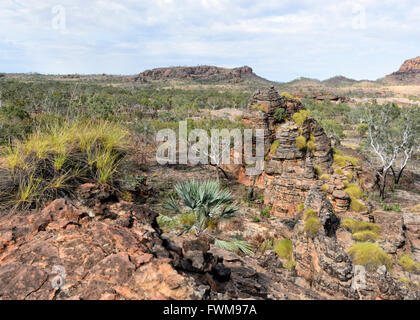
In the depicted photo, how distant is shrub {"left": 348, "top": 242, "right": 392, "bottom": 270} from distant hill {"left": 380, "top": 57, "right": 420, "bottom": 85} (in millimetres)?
200205

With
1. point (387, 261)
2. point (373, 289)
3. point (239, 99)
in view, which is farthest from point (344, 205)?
point (239, 99)

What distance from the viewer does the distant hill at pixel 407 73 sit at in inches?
6486

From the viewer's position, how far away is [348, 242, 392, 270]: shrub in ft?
20.0

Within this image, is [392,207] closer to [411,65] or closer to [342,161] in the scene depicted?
[342,161]

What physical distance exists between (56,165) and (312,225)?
753cm

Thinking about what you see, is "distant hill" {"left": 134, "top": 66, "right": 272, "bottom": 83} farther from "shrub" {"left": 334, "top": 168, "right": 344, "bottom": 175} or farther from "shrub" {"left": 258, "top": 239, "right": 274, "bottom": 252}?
"shrub" {"left": 258, "top": 239, "right": 274, "bottom": 252}

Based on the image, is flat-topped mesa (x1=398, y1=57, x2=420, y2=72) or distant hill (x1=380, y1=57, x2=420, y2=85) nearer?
distant hill (x1=380, y1=57, x2=420, y2=85)

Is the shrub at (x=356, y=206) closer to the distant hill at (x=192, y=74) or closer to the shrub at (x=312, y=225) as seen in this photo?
the shrub at (x=312, y=225)

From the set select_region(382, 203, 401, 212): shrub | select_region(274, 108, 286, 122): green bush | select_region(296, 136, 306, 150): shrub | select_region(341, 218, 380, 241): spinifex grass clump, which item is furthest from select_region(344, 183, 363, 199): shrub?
select_region(274, 108, 286, 122): green bush

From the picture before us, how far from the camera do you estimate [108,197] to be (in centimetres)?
370

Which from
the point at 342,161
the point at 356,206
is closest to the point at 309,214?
the point at 356,206

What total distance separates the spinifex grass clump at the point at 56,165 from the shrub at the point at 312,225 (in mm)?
6458

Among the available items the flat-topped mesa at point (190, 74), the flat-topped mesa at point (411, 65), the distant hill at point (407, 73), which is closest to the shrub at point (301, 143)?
the flat-topped mesa at point (190, 74)

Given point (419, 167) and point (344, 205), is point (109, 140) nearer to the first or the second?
point (344, 205)
